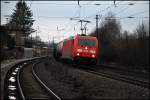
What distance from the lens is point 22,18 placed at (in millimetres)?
96562

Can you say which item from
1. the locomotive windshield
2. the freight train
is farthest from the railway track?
the locomotive windshield

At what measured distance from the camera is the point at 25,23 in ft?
330

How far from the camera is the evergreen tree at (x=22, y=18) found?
94.8 metres

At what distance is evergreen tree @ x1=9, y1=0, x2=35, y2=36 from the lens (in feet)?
311

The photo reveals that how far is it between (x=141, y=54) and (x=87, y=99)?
25750mm

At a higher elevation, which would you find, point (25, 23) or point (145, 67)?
point (25, 23)

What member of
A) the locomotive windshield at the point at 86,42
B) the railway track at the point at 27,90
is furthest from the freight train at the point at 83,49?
the railway track at the point at 27,90

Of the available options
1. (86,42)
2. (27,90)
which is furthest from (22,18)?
(27,90)

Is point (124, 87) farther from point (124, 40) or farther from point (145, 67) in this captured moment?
point (124, 40)

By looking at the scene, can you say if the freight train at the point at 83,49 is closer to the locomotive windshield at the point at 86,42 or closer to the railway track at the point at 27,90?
the locomotive windshield at the point at 86,42

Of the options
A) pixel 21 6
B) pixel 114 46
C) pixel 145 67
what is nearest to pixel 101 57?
pixel 114 46

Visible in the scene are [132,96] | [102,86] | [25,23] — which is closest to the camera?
[132,96]

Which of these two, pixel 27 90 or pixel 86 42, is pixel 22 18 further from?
pixel 27 90

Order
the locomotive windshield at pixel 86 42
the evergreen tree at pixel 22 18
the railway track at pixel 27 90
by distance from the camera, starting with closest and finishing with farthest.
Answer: the railway track at pixel 27 90, the locomotive windshield at pixel 86 42, the evergreen tree at pixel 22 18
